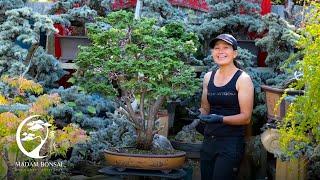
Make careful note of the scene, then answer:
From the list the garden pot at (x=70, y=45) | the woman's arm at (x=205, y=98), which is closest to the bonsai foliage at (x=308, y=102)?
the woman's arm at (x=205, y=98)

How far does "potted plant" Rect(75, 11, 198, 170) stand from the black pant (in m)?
0.48

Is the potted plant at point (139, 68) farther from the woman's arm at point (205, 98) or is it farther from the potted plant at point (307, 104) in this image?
the potted plant at point (307, 104)

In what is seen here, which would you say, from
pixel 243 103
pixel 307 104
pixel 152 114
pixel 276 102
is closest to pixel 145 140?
pixel 152 114

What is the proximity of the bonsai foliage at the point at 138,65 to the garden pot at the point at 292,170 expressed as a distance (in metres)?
1.11

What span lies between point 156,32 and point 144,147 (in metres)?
1.00

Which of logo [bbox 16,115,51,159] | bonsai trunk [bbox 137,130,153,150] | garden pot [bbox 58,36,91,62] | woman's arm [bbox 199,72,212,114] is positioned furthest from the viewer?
garden pot [bbox 58,36,91,62]

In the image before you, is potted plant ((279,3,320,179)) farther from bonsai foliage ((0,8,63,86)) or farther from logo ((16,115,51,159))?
bonsai foliage ((0,8,63,86))

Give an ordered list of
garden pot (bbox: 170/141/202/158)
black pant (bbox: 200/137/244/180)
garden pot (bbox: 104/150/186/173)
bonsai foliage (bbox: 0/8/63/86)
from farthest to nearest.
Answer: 1. bonsai foliage (bbox: 0/8/63/86)
2. garden pot (bbox: 170/141/202/158)
3. garden pot (bbox: 104/150/186/173)
4. black pant (bbox: 200/137/244/180)

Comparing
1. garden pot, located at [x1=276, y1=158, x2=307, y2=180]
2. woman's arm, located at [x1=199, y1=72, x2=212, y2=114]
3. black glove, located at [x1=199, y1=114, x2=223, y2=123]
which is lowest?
garden pot, located at [x1=276, y1=158, x2=307, y2=180]

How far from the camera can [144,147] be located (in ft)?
14.6

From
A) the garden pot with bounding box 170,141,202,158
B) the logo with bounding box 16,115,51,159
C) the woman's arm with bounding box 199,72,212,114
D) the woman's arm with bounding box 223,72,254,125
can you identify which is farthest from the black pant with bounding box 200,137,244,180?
the garden pot with bounding box 170,141,202,158

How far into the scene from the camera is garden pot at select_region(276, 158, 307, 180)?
448 cm

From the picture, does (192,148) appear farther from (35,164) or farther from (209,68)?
(35,164)

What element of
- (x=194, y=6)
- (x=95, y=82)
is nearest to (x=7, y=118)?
(x=95, y=82)
